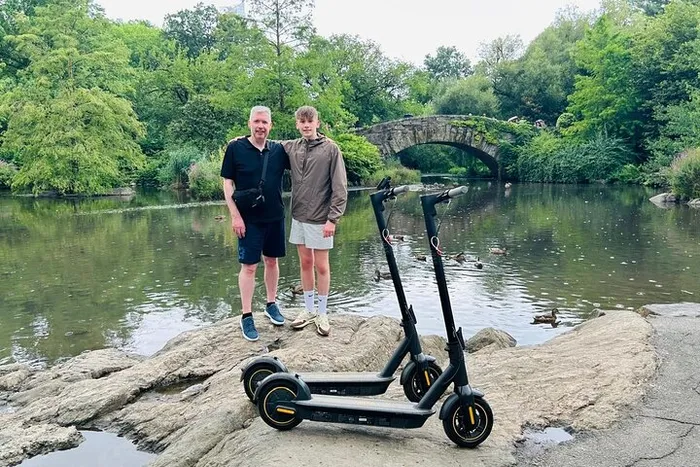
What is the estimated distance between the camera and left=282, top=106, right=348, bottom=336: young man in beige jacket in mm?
4855

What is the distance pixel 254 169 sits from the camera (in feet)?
16.0

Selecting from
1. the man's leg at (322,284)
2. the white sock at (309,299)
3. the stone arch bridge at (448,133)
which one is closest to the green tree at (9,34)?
the stone arch bridge at (448,133)

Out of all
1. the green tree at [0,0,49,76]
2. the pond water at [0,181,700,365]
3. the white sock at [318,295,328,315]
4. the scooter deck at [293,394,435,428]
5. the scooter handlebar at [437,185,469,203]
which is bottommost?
the pond water at [0,181,700,365]

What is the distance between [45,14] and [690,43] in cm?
3173

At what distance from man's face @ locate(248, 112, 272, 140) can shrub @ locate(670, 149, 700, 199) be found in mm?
20276

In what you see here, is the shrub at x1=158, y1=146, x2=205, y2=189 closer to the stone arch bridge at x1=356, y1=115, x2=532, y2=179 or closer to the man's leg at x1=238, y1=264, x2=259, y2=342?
the stone arch bridge at x1=356, y1=115, x2=532, y2=179

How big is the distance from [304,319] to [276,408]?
2.12m

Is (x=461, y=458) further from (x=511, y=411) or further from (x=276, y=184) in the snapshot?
(x=276, y=184)

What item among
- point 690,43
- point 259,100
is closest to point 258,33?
point 259,100

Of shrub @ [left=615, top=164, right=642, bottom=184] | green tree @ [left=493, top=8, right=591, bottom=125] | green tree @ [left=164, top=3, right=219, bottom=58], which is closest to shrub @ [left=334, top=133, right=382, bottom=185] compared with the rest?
shrub @ [left=615, top=164, right=642, bottom=184]

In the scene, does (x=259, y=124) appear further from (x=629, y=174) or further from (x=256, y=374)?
(x=629, y=174)

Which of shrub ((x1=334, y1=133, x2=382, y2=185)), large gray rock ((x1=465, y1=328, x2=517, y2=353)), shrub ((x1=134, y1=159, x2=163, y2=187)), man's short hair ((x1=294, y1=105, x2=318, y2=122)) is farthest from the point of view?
shrub ((x1=134, y1=159, x2=163, y2=187))

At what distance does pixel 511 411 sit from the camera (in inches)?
147

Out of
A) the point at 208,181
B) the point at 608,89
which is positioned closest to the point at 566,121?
the point at 608,89
